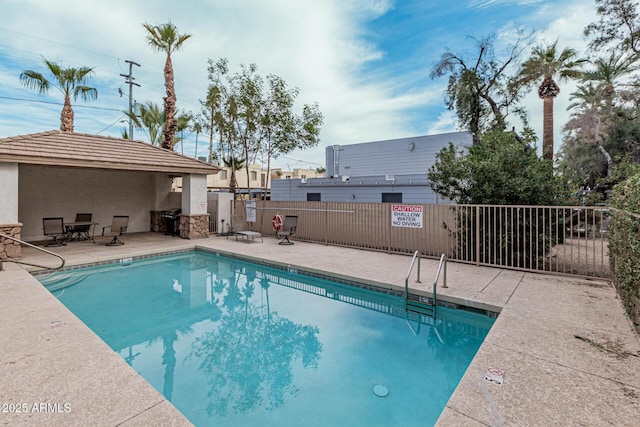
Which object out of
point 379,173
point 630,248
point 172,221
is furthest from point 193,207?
point 630,248

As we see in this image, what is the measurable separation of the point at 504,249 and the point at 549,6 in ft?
37.7

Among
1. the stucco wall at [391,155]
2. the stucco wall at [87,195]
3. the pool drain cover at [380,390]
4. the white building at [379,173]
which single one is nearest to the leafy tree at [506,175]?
the pool drain cover at [380,390]

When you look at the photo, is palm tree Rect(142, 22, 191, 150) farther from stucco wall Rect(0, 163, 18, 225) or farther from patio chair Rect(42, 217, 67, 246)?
stucco wall Rect(0, 163, 18, 225)

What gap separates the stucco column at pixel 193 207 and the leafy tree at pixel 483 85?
1466 cm

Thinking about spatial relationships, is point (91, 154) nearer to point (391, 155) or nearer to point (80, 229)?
point (80, 229)

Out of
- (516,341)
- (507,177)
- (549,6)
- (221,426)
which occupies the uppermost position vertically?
(549,6)

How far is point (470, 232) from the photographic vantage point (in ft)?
24.6

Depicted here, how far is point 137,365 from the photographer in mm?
3609

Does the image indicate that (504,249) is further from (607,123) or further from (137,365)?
(607,123)

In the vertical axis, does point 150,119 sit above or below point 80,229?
above

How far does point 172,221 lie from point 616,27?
→ 21898mm

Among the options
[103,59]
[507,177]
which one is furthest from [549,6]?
[103,59]

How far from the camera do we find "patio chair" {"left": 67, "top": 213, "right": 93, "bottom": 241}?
10.5 m

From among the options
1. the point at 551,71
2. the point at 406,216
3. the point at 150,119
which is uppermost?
the point at 551,71
